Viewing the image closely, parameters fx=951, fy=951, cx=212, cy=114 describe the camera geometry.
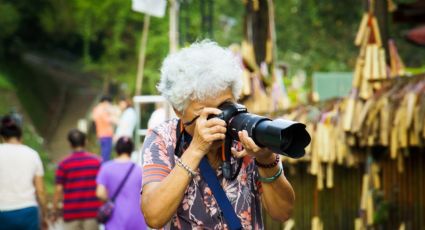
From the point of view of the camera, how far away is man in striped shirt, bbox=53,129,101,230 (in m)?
9.15

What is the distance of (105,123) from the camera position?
16125mm

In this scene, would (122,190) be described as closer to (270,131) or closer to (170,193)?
(170,193)

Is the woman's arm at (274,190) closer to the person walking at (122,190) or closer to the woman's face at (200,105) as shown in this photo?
the woman's face at (200,105)

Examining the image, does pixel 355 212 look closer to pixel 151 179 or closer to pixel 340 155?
pixel 340 155

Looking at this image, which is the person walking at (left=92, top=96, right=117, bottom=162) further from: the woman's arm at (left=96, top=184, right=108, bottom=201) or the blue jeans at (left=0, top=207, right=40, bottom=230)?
the blue jeans at (left=0, top=207, right=40, bottom=230)

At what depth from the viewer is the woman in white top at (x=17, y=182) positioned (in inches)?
290

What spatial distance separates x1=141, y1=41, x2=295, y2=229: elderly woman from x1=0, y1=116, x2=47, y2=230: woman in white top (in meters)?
3.98

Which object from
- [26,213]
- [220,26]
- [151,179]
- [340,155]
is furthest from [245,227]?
[220,26]

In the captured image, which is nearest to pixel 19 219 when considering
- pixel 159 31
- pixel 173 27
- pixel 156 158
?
pixel 173 27

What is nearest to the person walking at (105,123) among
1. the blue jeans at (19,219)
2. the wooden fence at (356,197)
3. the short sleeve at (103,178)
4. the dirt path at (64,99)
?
the wooden fence at (356,197)

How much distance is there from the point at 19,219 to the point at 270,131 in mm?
4630

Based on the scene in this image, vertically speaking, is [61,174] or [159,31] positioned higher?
[159,31]

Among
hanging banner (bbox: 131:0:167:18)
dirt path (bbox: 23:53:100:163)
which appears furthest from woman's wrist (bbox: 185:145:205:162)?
dirt path (bbox: 23:53:100:163)

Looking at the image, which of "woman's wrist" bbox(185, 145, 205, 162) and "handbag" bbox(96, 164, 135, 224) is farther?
"handbag" bbox(96, 164, 135, 224)
